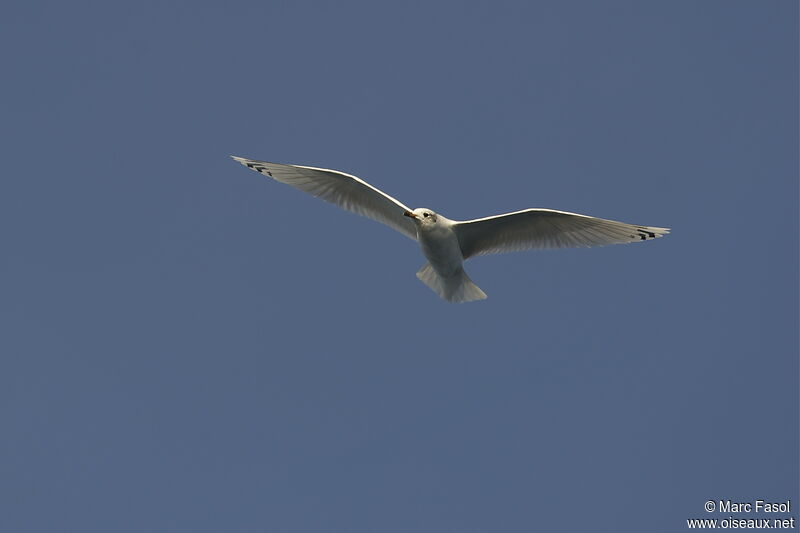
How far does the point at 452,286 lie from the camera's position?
62.4 ft

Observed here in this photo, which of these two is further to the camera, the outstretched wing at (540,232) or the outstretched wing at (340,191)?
the outstretched wing at (340,191)

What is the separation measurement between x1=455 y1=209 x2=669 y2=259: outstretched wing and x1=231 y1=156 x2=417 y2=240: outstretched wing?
4.93ft

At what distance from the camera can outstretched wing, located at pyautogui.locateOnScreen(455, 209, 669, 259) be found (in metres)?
17.5

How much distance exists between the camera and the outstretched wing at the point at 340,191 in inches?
742

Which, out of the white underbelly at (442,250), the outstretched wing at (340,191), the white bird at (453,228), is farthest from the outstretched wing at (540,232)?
the outstretched wing at (340,191)

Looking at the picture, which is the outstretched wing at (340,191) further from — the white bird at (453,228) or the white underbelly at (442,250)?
the white underbelly at (442,250)

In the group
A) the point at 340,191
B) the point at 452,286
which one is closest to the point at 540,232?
the point at 452,286

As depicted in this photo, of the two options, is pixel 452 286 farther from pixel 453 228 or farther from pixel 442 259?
pixel 453 228

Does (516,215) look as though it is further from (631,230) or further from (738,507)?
(738,507)

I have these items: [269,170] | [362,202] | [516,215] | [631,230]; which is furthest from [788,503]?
[269,170]

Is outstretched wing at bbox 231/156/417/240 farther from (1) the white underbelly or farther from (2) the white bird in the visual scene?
(1) the white underbelly

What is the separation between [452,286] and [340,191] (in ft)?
10.8

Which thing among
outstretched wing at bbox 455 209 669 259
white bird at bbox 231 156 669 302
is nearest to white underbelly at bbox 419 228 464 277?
white bird at bbox 231 156 669 302

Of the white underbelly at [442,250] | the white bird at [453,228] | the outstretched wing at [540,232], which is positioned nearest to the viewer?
the outstretched wing at [540,232]
